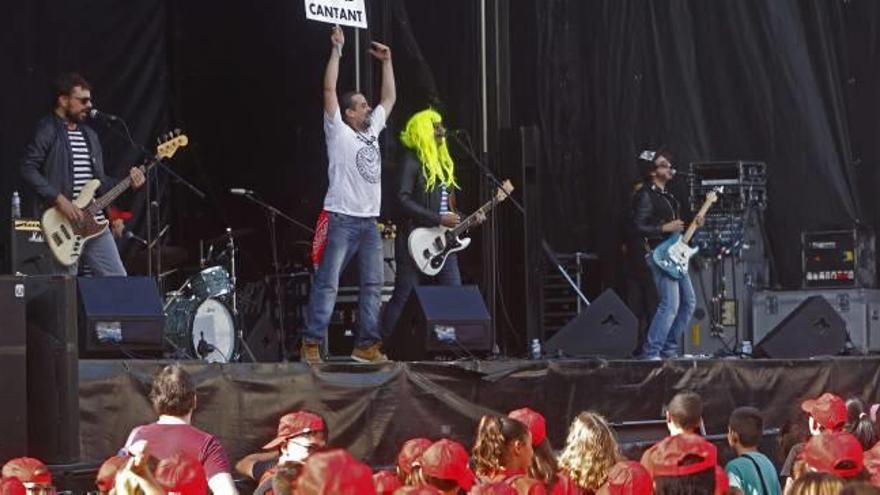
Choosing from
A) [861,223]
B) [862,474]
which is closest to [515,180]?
[861,223]

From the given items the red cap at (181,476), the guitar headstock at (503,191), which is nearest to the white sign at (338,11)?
the guitar headstock at (503,191)

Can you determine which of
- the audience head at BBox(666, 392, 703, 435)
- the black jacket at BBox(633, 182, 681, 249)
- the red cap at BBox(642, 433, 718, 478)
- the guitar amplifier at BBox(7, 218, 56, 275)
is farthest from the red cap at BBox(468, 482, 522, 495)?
the black jacket at BBox(633, 182, 681, 249)

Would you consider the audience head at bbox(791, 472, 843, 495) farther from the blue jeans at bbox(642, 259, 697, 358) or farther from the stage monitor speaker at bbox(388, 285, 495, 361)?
the blue jeans at bbox(642, 259, 697, 358)

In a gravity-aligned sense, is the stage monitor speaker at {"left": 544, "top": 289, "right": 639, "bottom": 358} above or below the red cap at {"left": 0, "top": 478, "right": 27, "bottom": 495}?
below

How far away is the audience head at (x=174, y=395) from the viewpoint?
7898 mm

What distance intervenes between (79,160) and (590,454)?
607 centimetres

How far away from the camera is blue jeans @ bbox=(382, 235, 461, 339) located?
14.1 metres

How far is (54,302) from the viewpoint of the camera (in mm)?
10031

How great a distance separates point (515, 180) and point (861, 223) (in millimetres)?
4198

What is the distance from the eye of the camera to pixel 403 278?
1427cm

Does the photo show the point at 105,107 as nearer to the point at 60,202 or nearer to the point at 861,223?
the point at 60,202

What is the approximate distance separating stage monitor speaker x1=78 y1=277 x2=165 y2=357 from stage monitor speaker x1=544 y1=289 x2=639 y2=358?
13.5 feet

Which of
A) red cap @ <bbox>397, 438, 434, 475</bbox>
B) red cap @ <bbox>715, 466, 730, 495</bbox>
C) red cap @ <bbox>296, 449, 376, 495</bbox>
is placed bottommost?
red cap @ <bbox>715, 466, 730, 495</bbox>

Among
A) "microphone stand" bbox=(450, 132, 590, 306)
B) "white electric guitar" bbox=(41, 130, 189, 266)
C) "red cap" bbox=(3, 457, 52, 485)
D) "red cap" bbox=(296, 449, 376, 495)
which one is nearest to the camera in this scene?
"red cap" bbox=(296, 449, 376, 495)
